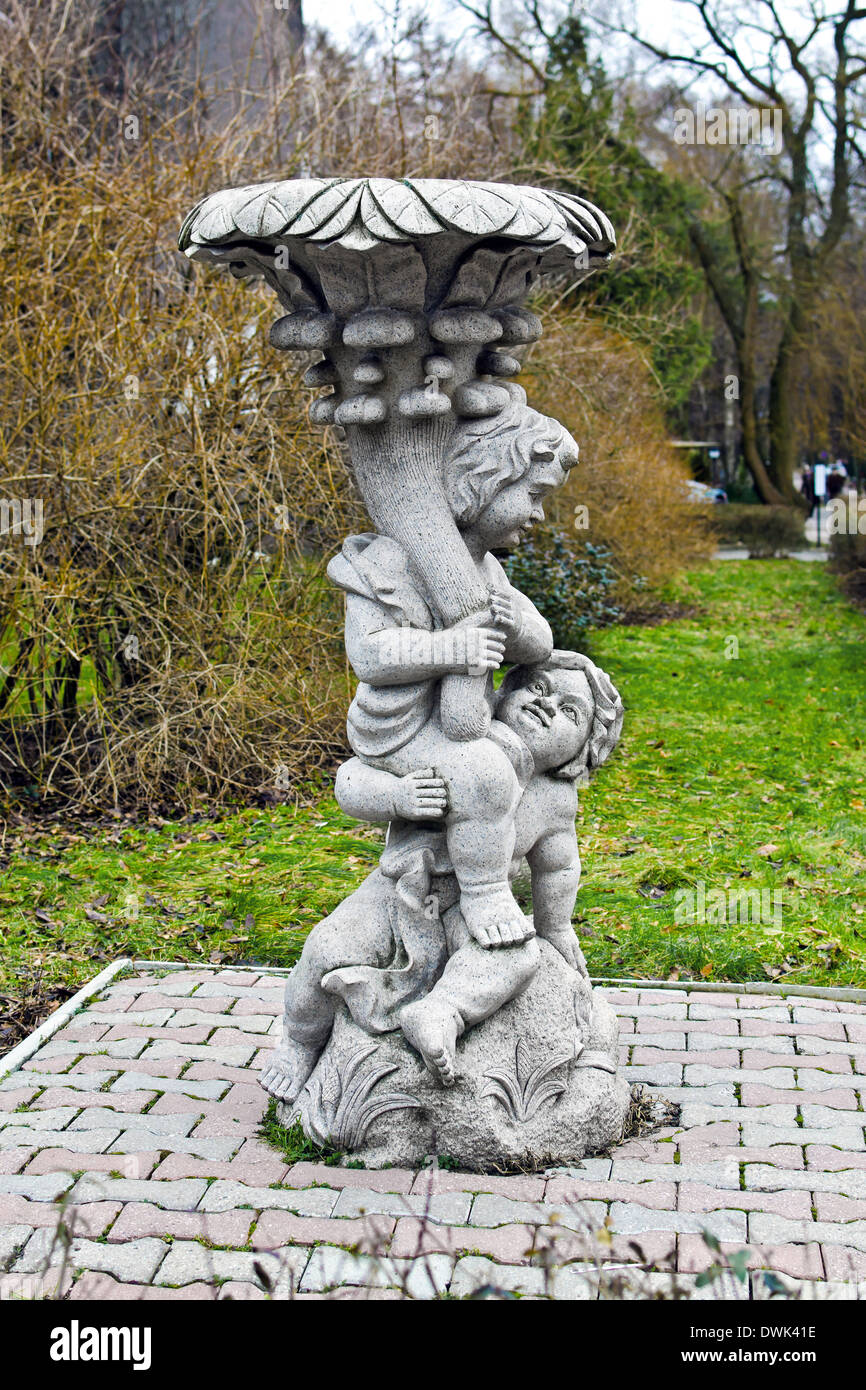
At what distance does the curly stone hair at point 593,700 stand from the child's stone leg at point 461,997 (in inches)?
27.0

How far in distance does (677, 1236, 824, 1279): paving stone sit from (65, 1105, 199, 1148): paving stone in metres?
1.78

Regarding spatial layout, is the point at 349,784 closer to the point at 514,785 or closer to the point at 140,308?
the point at 514,785

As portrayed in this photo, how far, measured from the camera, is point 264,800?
9.11 metres

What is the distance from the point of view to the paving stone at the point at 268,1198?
392cm

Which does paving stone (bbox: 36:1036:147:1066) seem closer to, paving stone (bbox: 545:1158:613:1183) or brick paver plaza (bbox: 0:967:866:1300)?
brick paver plaza (bbox: 0:967:866:1300)

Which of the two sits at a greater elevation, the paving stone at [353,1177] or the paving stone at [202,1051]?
the paving stone at [353,1177]

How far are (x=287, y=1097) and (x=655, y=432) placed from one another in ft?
55.3

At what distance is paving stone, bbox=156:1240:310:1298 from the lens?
3545mm

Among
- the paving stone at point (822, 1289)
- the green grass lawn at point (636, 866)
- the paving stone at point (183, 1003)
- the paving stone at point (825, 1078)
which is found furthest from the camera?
the green grass lawn at point (636, 866)

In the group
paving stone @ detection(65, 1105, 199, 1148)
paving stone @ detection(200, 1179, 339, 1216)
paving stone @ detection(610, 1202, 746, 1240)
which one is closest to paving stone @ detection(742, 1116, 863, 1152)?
paving stone @ detection(610, 1202, 746, 1240)

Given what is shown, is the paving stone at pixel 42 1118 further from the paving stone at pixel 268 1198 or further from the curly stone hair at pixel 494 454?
the curly stone hair at pixel 494 454

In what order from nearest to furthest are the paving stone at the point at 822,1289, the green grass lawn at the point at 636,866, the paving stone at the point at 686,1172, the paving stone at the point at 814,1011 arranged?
the paving stone at the point at 822,1289, the paving stone at the point at 686,1172, the paving stone at the point at 814,1011, the green grass lawn at the point at 636,866

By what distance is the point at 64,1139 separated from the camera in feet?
14.6

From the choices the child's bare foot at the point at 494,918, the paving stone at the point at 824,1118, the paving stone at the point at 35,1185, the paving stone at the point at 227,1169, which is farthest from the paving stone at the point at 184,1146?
the paving stone at the point at 824,1118
